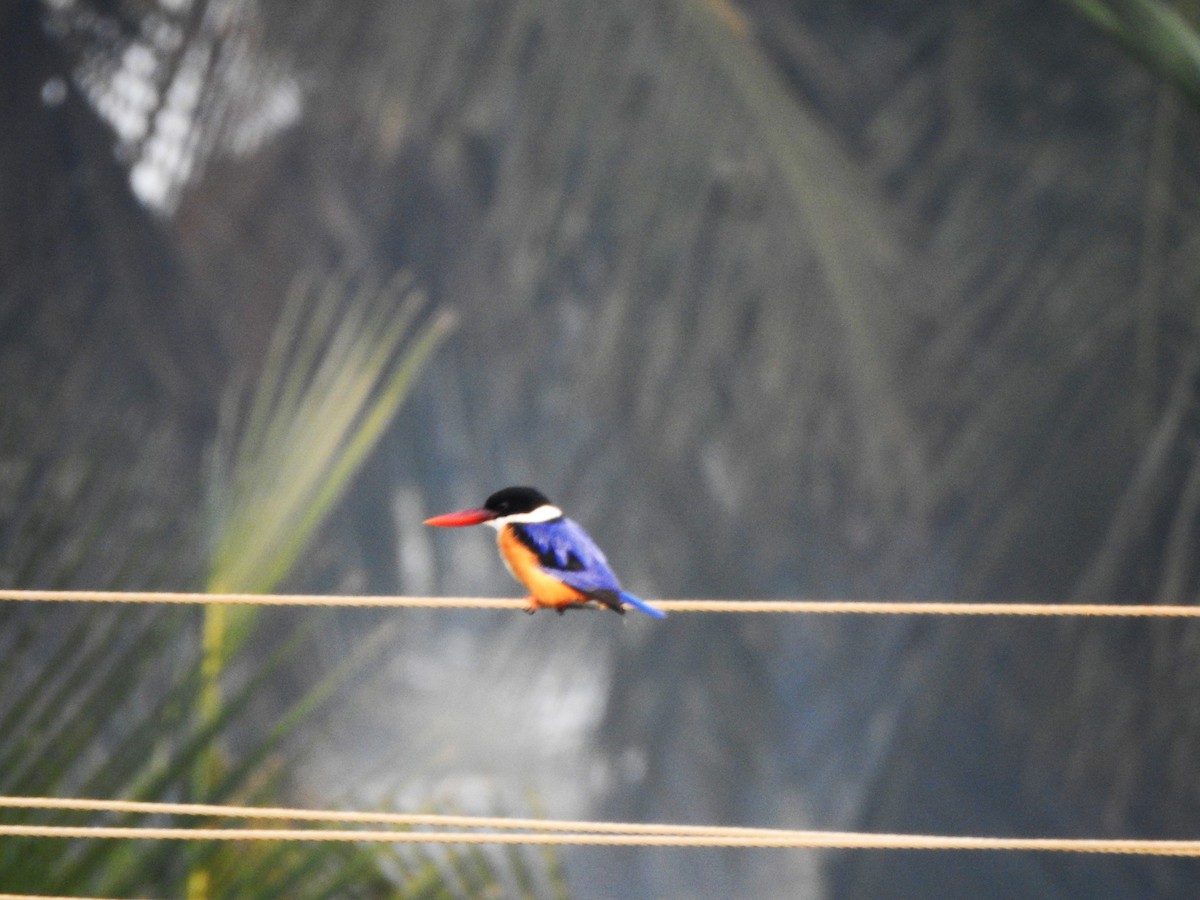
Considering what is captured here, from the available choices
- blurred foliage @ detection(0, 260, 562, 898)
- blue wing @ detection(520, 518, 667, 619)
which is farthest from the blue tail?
blurred foliage @ detection(0, 260, 562, 898)

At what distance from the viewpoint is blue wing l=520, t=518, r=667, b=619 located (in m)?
1.05

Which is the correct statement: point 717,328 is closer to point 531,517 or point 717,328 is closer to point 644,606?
point 531,517

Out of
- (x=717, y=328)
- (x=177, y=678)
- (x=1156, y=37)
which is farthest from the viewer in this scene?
(x=717, y=328)

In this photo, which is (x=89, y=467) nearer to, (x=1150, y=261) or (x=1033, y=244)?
(x=1150, y=261)

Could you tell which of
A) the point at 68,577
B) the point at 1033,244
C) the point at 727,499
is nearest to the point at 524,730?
the point at 727,499

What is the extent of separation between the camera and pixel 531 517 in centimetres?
113

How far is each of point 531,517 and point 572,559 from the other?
0.21ft

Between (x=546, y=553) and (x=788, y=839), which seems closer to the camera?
(x=788, y=839)

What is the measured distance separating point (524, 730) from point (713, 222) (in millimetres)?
4369

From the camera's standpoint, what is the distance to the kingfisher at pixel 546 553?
Result: 1060mm

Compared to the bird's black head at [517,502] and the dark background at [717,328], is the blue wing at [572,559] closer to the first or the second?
the bird's black head at [517,502]

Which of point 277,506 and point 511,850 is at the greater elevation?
point 277,506

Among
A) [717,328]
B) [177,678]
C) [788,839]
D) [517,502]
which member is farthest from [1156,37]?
[717,328]

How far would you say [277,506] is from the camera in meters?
1.28
